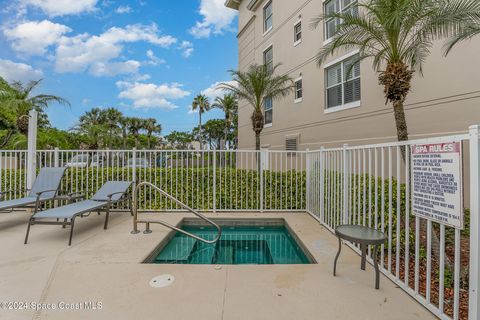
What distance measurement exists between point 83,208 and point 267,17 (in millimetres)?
14331

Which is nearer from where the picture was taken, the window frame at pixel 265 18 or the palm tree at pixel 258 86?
the palm tree at pixel 258 86

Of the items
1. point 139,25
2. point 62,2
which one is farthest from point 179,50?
point 62,2

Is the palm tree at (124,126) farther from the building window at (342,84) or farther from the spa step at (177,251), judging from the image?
the spa step at (177,251)

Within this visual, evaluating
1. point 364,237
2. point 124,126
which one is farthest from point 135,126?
point 364,237

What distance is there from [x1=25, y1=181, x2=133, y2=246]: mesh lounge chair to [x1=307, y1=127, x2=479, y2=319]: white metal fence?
4.56 m

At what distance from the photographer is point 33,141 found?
6.61 m

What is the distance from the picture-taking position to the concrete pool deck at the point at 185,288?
2408 millimetres

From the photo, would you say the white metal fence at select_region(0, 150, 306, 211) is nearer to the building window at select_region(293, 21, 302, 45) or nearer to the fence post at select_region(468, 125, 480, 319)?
the fence post at select_region(468, 125, 480, 319)

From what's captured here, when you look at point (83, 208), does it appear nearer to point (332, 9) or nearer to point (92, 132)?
point (332, 9)

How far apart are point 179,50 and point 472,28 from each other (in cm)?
1420

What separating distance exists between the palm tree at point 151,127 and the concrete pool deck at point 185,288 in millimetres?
37473

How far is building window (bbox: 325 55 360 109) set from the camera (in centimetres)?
877

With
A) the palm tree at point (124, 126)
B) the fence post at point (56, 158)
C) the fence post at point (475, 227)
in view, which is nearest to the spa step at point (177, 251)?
the fence post at point (475, 227)

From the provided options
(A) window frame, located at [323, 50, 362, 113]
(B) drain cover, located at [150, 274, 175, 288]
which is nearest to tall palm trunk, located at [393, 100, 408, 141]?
(A) window frame, located at [323, 50, 362, 113]
